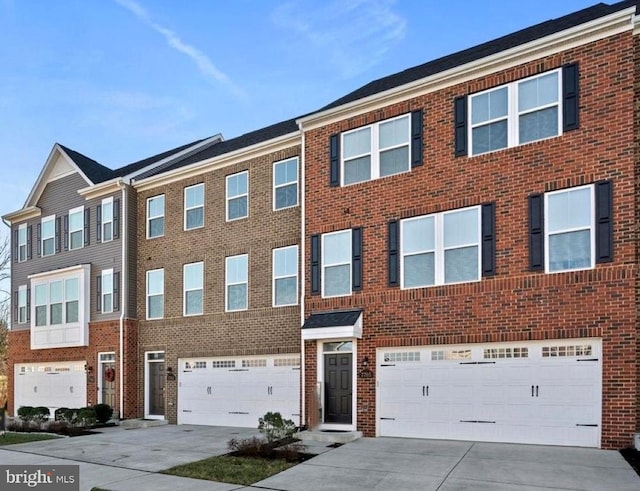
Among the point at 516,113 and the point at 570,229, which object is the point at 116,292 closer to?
the point at 516,113

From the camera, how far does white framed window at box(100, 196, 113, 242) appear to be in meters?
21.3

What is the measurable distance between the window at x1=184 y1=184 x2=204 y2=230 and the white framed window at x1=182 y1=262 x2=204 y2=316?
1.40 meters

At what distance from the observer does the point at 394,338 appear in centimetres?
1399

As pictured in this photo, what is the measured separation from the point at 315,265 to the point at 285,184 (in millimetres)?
3083

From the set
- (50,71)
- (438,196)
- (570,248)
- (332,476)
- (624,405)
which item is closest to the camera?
(332,476)

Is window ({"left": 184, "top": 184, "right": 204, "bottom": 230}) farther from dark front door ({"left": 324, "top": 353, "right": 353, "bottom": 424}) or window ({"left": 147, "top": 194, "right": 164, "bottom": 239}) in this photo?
dark front door ({"left": 324, "top": 353, "right": 353, "bottom": 424})

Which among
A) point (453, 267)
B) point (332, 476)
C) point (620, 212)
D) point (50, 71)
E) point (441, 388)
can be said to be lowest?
point (332, 476)

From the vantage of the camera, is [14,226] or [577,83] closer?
[577,83]

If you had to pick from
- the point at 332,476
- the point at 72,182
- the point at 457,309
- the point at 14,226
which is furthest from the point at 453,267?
the point at 14,226

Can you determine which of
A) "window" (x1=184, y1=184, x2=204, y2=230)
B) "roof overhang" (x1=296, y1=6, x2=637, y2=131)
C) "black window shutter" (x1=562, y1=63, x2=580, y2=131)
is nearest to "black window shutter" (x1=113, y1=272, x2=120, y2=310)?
"window" (x1=184, y1=184, x2=204, y2=230)

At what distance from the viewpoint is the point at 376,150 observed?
14922mm

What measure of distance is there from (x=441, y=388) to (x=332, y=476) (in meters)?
4.17

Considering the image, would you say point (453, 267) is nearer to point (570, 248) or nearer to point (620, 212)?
point (570, 248)

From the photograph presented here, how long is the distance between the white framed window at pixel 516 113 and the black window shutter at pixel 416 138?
1.29 meters
